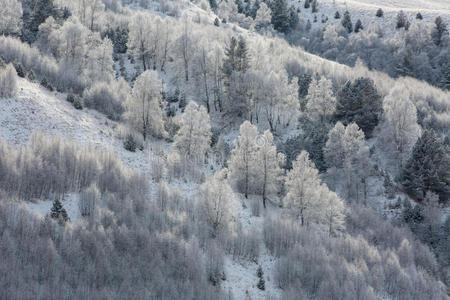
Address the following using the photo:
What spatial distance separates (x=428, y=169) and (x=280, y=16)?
70.3 meters

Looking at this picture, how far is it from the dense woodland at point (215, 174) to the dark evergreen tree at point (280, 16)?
26070 millimetres

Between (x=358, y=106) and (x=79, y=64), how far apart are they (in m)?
39.0

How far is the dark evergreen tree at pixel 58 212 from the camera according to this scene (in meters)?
29.3

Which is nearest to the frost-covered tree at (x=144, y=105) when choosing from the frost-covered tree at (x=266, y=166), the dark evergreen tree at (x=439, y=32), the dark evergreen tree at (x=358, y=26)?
the frost-covered tree at (x=266, y=166)

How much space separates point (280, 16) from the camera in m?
106

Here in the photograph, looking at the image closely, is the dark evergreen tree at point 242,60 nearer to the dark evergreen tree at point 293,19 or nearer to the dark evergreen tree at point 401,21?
the dark evergreen tree at point 293,19

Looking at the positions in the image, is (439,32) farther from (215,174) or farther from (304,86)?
(215,174)

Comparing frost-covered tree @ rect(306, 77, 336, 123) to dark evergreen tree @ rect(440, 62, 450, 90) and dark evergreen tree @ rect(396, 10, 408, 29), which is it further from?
dark evergreen tree @ rect(396, 10, 408, 29)

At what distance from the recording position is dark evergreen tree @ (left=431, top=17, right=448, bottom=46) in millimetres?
85062

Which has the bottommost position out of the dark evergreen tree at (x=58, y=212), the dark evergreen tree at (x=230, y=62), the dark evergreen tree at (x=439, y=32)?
the dark evergreen tree at (x=58, y=212)

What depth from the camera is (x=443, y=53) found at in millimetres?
81125

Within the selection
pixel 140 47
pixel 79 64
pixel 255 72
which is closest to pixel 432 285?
pixel 255 72

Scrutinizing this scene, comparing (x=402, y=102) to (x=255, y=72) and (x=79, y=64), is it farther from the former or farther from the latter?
(x=79, y=64)

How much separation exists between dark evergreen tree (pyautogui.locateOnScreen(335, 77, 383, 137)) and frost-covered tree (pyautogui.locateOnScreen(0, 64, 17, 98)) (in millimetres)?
40320
